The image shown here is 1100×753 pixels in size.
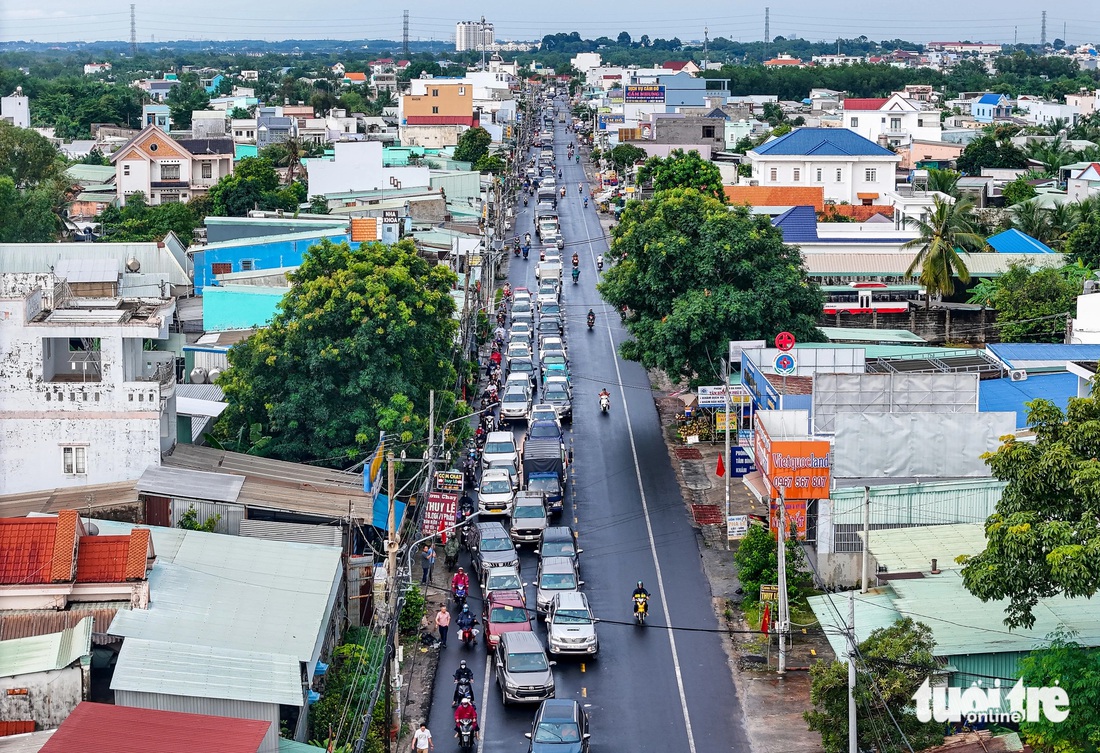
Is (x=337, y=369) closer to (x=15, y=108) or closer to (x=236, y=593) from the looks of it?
(x=236, y=593)

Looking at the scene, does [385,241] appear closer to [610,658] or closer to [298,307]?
[298,307]

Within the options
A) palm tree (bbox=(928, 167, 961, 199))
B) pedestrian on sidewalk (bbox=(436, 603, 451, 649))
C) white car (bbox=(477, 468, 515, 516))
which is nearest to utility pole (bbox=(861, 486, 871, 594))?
pedestrian on sidewalk (bbox=(436, 603, 451, 649))

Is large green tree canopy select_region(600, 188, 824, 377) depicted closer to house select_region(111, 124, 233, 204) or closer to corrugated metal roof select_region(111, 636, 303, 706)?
corrugated metal roof select_region(111, 636, 303, 706)

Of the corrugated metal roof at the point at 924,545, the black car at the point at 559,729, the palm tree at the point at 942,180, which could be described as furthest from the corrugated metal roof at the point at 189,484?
the palm tree at the point at 942,180

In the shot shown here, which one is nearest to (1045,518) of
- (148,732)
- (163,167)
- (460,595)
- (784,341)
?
(148,732)

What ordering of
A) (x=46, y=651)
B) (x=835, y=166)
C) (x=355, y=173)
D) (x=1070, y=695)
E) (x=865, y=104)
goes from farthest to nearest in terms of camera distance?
1. (x=865, y=104)
2. (x=835, y=166)
3. (x=355, y=173)
4. (x=46, y=651)
5. (x=1070, y=695)
